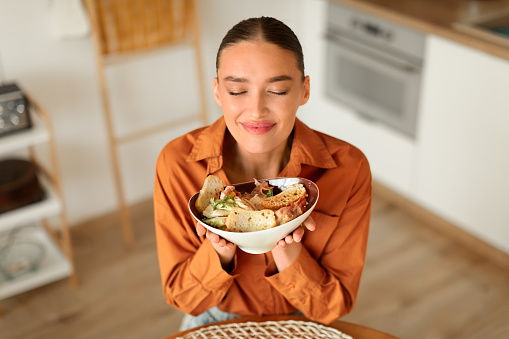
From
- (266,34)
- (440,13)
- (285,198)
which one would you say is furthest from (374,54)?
(285,198)

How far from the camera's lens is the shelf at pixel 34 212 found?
2293 millimetres

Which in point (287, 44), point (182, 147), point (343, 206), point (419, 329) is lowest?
point (419, 329)

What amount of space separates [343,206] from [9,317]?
1749 millimetres

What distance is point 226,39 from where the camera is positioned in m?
1.19

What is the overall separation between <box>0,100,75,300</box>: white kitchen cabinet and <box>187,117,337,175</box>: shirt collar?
43.2 inches

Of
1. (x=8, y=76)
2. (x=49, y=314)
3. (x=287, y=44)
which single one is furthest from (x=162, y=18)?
(x=287, y=44)

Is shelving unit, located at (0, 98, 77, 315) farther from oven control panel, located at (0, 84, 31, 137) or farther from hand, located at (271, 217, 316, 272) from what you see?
hand, located at (271, 217, 316, 272)

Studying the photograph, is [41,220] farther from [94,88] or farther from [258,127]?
[258,127]

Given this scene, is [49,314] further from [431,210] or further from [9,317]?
[431,210]

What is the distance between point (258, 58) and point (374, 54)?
1835 millimetres

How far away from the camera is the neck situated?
4.60ft

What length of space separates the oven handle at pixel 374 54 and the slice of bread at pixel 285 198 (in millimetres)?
1778

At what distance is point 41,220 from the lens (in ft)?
9.30

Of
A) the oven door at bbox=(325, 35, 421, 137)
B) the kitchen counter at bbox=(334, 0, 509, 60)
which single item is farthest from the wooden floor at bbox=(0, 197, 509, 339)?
the kitchen counter at bbox=(334, 0, 509, 60)
